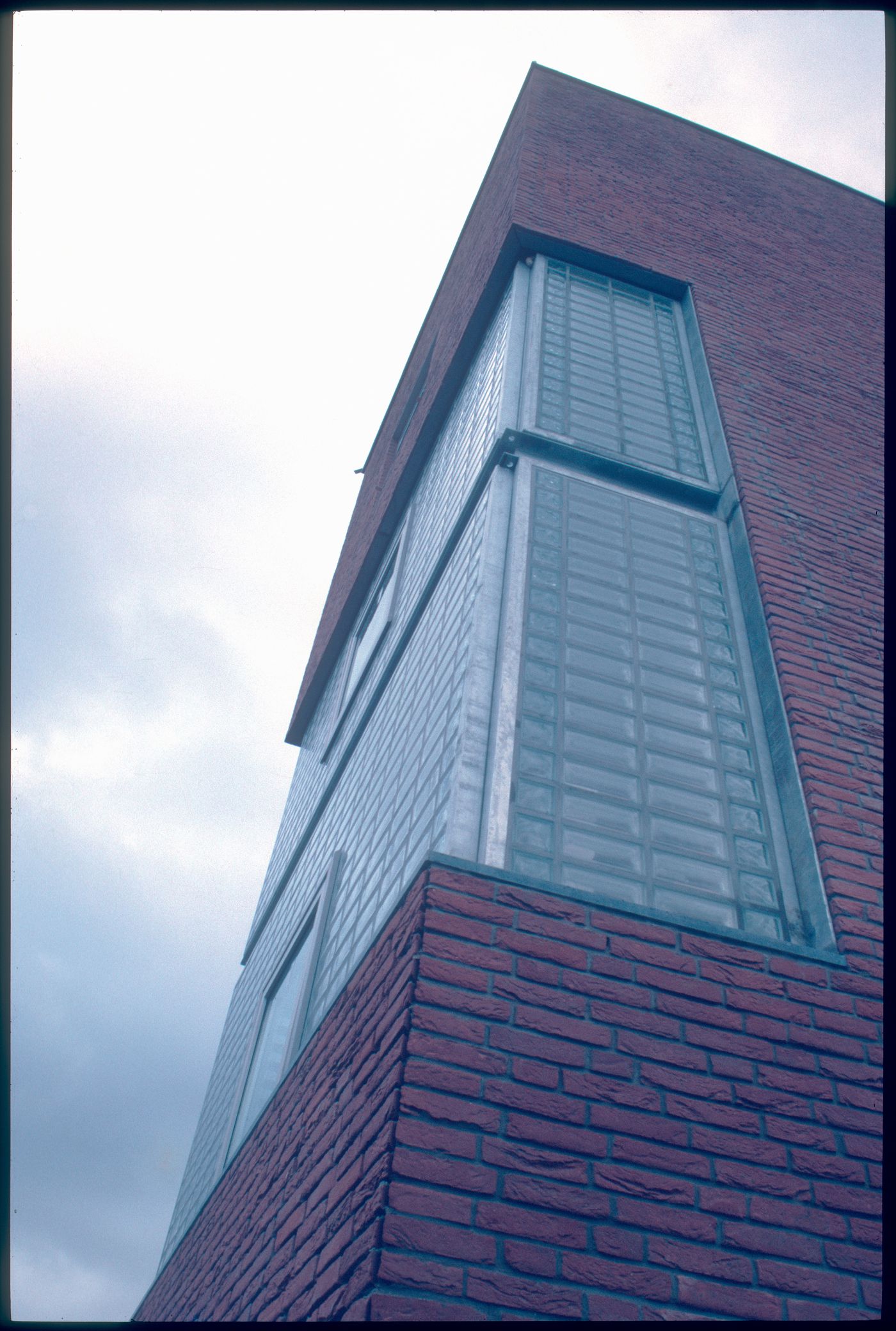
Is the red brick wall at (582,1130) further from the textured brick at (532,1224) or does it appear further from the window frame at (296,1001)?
the window frame at (296,1001)

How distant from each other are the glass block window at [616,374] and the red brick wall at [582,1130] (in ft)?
9.59

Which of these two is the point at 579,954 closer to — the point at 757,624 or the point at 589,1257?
the point at 589,1257

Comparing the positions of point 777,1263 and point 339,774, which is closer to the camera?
point 777,1263

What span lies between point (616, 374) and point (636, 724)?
281 cm

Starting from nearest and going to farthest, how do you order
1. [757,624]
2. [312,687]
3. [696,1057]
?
1. [696,1057]
2. [757,624]
3. [312,687]

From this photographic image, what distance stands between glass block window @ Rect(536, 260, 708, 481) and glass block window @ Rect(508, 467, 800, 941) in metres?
0.57

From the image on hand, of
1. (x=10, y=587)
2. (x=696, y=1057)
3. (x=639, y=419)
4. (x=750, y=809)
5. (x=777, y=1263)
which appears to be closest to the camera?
(x=10, y=587)

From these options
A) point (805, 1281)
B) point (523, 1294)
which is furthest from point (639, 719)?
point (523, 1294)

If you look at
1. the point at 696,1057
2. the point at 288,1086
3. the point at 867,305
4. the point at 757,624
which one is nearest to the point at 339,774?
the point at 288,1086

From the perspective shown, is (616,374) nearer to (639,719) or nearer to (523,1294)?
(639,719)

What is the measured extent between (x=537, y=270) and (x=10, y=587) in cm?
532

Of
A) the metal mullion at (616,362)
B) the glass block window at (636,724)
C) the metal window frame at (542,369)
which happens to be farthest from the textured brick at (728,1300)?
the metal mullion at (616,362)

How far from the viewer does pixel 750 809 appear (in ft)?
11.7

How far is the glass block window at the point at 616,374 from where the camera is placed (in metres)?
5.07
